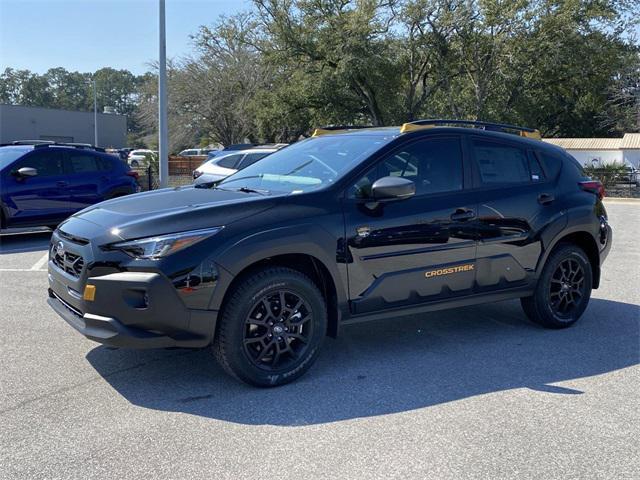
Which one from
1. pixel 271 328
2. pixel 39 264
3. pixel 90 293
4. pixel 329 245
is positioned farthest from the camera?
pixel 39 264

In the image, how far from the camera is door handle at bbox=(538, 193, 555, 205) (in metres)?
5.62

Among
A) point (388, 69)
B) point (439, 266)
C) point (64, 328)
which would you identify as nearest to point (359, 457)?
point (439, 266)

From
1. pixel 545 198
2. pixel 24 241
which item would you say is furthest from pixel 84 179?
pixel 545 198

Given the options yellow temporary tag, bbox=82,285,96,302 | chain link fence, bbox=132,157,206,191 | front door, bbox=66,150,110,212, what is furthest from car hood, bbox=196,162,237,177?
yellow temporary tag, bbox=82,285,96,302

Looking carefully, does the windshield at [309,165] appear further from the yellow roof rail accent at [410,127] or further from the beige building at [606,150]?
the beige building at [606,150]

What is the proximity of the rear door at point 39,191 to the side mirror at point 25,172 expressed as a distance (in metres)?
0.06

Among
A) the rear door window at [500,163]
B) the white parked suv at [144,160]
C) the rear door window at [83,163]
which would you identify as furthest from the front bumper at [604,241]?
the white parked suv at [144,160]

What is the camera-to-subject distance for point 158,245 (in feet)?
12.8

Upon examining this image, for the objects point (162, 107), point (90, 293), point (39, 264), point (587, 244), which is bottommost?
point (39, 264)

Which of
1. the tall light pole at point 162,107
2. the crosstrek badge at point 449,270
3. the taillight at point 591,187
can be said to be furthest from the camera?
the tall light pole at point 162,107

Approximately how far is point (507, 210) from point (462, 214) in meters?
0.53

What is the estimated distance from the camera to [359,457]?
332 cm

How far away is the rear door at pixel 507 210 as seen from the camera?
206 inches

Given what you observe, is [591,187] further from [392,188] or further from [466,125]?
[392,188]
